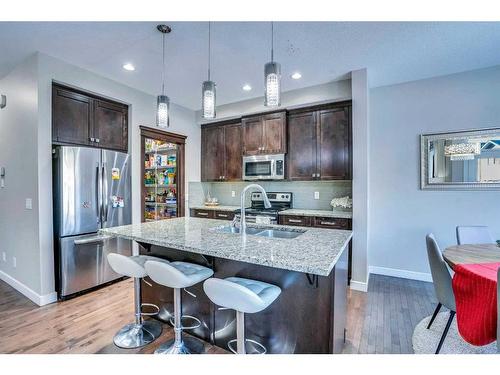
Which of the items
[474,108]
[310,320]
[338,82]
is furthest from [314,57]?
[310,320]

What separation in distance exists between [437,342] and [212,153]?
13.1ft

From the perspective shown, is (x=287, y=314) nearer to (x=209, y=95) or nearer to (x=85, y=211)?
(x=209, y=95)

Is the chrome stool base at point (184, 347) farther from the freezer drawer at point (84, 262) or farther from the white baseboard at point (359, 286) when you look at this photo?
the white baseboard at point (359, 286)

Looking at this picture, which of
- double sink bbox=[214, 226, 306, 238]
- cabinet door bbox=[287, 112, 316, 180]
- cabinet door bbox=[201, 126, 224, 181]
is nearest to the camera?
double sink bbox=[214, 226, 306, 238]

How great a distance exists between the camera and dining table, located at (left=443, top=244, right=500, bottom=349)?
1489 millimetres

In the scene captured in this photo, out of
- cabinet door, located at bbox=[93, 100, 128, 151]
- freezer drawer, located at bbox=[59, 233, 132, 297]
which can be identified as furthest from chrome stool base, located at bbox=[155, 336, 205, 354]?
cabinet door, located at bbox=[93, 100, 128, 151]

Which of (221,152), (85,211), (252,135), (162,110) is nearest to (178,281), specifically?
(162,110)

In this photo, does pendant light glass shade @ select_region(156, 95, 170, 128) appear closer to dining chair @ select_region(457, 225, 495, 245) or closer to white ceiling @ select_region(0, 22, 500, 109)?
white ceiling @ select_region(0, 22, 500, 109)

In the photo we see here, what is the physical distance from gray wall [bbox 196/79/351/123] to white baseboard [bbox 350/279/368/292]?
2.42 meters

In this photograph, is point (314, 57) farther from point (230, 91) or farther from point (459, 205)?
point (459, 205)

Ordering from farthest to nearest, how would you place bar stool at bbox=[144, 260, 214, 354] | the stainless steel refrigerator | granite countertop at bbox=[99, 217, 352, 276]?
1. the stainless steel refrigerator
2. bar stool at bbox=[144, 260, 214, 354]
3. granite countertop at bbox=[99, 217, 352, 276]

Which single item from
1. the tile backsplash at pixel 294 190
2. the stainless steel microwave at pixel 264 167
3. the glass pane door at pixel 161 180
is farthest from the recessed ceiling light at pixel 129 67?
the tile backsplash at pixel 294 190

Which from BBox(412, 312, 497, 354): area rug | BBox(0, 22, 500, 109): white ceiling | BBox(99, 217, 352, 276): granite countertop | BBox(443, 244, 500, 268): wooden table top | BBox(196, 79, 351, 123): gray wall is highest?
BBox(0, 22, 500, 109): white ceiling
